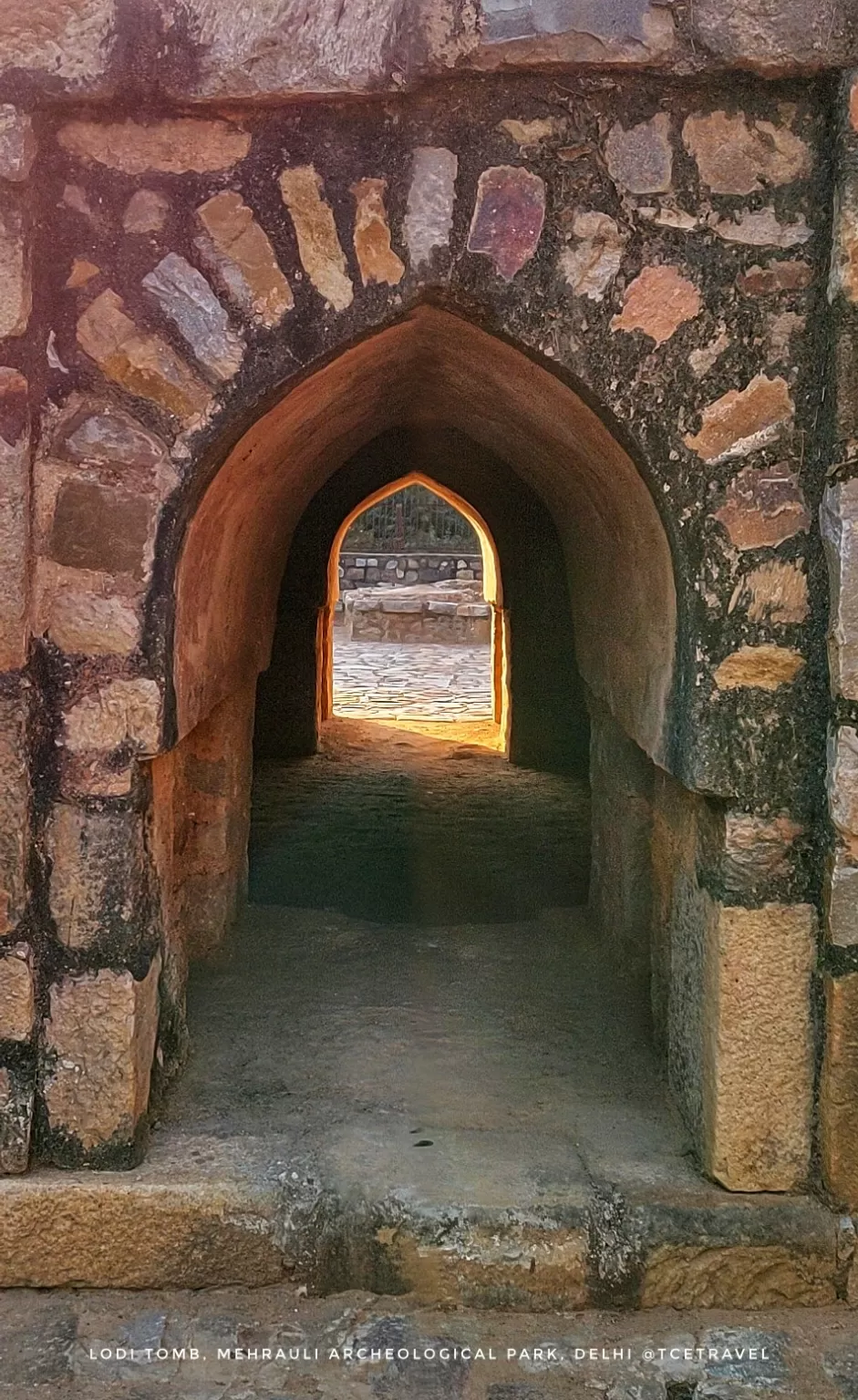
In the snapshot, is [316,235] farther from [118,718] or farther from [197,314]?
[118,718]

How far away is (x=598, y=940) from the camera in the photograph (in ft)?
13.0

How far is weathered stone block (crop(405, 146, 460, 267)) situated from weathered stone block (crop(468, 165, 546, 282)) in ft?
0.18

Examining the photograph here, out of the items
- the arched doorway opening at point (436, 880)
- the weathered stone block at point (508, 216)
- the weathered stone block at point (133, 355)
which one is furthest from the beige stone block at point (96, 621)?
the weathered stone block at point (508, 216)

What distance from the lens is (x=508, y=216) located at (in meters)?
2.35

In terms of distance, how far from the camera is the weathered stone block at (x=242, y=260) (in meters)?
2.35

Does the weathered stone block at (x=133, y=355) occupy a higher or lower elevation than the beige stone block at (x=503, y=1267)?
higher

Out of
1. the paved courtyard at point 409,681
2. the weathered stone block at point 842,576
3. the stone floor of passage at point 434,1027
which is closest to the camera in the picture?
the weathered stone block at point 842,576

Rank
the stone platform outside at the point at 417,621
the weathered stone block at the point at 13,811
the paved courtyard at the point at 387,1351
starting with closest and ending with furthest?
the paved courtyard at the point at 387,1351
the weathered stone block at the point at 13,811
the stone platform outside at the point at 417,621

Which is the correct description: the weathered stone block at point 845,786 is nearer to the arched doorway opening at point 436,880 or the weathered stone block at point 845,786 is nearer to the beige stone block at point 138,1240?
the arched doorway opening at point 436,880

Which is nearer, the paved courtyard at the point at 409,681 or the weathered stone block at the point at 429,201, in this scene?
the weathered stone block at the point at 429,201

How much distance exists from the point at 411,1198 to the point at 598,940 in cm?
162

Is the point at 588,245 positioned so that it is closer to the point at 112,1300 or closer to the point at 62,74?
the point at 62,74

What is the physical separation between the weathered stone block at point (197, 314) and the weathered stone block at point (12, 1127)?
5.06 ft

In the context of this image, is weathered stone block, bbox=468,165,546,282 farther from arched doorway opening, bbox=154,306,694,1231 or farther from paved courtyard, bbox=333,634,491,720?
paved courtyard, bbox=333,634,491,720
